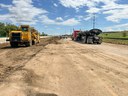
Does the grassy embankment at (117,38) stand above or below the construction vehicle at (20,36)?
below

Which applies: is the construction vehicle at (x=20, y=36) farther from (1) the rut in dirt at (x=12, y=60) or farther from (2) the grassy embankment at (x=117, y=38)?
(2) the grassy embankment at (x=117, y=38)

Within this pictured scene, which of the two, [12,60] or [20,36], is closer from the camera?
[12,60]

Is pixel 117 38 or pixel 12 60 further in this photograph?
pixel 117 38

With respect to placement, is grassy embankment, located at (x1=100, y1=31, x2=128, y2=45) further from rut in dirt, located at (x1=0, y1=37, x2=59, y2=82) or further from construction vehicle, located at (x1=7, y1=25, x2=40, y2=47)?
rut in dirt, located at (x1=0, y1=37, x2=59, y2=82)

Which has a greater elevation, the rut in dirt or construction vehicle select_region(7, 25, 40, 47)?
construction vehicle select_region(7, 25, 40, 47)

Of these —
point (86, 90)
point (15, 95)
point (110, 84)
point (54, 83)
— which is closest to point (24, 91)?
point (15, 95)

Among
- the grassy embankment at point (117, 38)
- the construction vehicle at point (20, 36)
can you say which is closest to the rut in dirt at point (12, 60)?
the construction vehicle at point (20, 36)

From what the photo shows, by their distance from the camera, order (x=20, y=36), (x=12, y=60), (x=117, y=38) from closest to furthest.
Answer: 1. (x=12, y=60)
2. (x=20, y=36)
3. (x=117, y=38)

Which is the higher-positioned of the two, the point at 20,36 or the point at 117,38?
the point at 20,36

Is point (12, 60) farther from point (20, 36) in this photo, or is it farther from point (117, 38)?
point (117, 38)

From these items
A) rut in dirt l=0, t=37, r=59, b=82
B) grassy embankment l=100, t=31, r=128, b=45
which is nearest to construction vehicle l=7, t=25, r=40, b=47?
rut in dirt l=0, t=37, r=59, b=82

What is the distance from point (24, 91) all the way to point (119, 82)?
11.0 feet

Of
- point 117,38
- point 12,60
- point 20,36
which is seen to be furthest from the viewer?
point 117,38

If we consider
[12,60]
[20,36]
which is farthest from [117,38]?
[12,60]
